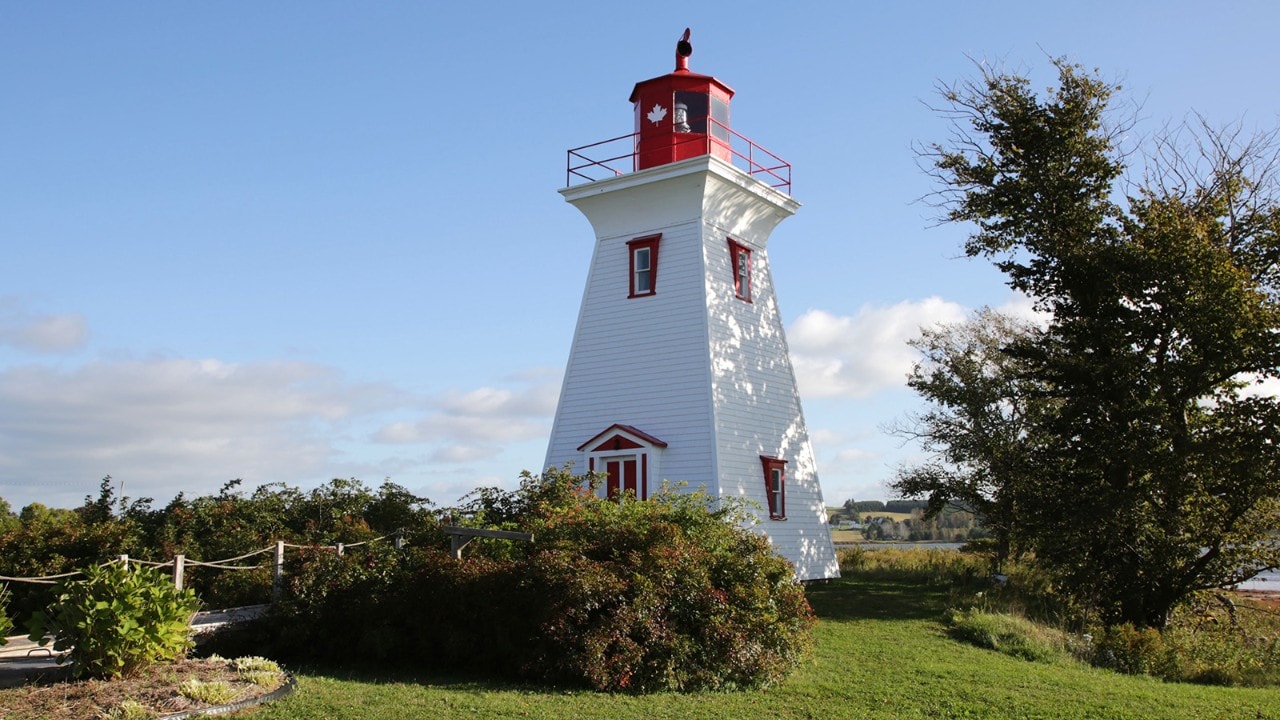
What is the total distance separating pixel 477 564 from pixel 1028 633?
31.5 ft

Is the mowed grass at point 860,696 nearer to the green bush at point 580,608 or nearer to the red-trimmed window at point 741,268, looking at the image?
the green bush at point 580,608

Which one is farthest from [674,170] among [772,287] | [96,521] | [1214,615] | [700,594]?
[1214,615]

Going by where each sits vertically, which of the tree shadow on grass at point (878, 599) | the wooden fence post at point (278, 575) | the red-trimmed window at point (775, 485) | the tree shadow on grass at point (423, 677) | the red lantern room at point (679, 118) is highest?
the red lantern room at point (679, 118)

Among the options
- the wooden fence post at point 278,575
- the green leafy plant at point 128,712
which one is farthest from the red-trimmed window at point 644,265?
the green leafy plant at point 128,712

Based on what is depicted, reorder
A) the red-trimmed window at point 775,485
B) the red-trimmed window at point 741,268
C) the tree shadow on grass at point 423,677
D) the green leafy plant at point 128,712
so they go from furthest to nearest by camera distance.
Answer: the red-trimmed window at point 741,268, the red-trimmed window at point 775,485, the tree shadow on grass at point 423,677, the green leafy plant at point 128,712

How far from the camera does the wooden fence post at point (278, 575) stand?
14.4 metres

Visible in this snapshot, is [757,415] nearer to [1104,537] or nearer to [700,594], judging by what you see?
[1104,537]

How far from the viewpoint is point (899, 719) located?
418 inches

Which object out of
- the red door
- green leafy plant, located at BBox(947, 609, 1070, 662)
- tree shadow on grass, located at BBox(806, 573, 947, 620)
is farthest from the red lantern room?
green leafy plant, located at BBox(947, 609, 1070, 662)

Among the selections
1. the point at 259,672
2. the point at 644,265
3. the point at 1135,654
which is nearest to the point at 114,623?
the point at 259,672

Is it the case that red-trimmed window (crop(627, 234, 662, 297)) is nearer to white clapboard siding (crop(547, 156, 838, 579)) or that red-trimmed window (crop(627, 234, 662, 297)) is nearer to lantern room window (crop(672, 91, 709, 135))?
white clapboard siding (crop(547, 156, 838, 579))

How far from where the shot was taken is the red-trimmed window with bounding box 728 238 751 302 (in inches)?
921

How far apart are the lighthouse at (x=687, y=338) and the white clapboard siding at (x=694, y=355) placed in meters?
0.03

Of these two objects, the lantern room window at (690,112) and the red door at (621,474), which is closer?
the red door at (621,474)
